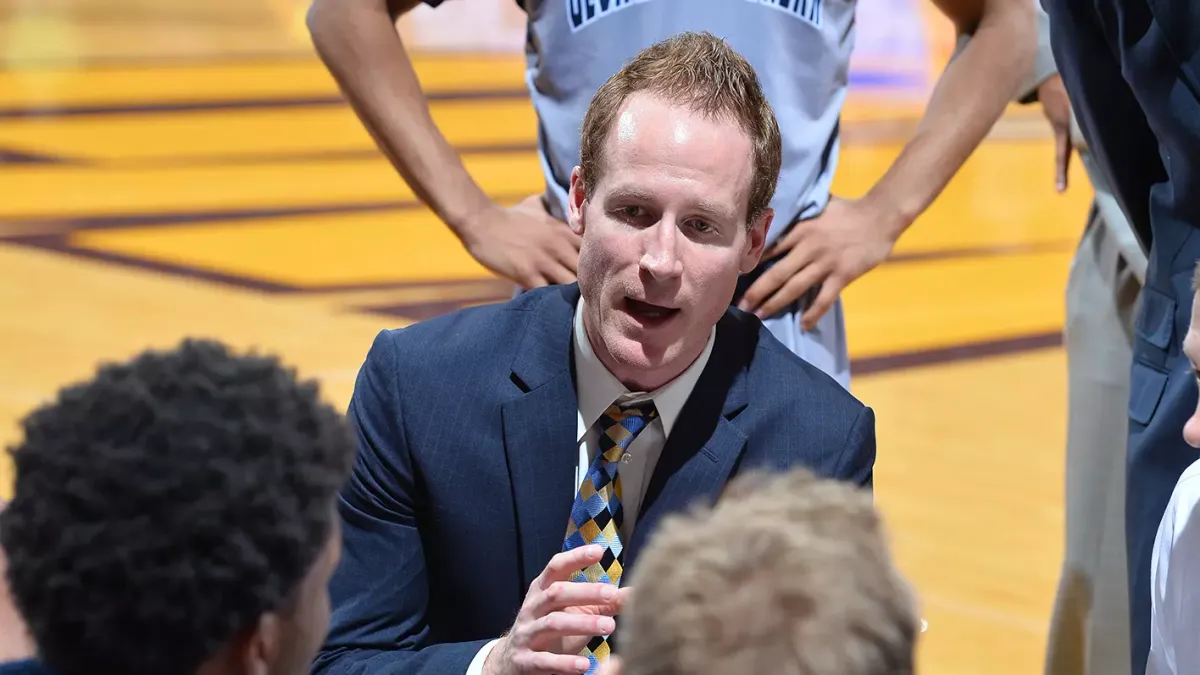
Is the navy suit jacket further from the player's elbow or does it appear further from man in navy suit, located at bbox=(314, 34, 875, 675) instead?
the player's elbow

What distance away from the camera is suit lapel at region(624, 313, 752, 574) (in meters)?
2.44

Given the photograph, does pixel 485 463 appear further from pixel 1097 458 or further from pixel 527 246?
pixel 1097 458

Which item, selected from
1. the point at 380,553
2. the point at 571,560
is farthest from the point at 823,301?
the point at 571,560

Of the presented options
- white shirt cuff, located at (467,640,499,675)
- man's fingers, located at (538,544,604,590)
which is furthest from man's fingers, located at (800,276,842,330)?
man's fingers, located at (538,544,604,590)

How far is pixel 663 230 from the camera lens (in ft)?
7.73

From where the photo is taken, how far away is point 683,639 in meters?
1.28

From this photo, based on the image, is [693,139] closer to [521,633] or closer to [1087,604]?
[521,633]

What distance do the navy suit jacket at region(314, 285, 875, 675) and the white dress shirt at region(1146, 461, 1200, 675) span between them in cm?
44

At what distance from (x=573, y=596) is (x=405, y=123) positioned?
140cm

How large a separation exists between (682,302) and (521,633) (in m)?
0.57

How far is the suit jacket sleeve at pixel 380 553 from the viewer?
2.43 m

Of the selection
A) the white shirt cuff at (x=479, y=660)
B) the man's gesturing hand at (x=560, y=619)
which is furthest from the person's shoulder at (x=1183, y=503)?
the white shirt cuff at (x=479, y=660)

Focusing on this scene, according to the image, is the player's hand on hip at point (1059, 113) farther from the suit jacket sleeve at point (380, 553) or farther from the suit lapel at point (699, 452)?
the suit jacket sleeve at point (380, 553)

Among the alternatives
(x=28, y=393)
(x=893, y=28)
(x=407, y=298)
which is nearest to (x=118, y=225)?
(x=407, y=298)
